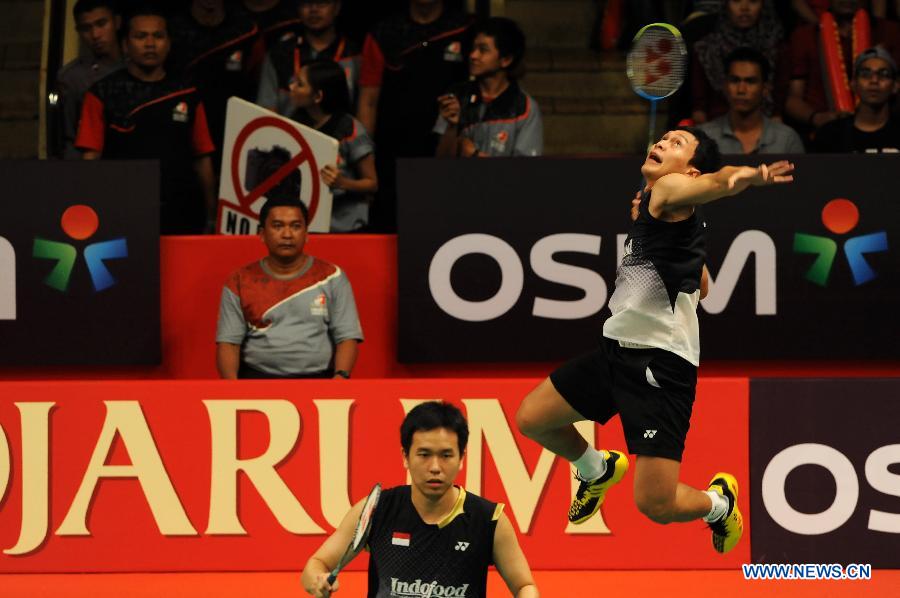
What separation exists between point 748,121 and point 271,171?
2642 mm

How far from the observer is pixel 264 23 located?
362 inches

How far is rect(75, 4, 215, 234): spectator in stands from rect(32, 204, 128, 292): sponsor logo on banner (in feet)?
1.58

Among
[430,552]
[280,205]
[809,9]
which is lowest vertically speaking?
[430,552]

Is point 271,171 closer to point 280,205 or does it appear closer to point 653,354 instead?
point 280,205

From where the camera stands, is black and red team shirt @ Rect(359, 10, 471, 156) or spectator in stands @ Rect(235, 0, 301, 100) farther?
spectator in stands @ Rect(235, 0, 301, 100)

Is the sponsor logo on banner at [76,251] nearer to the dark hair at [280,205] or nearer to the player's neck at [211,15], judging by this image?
the dark hair at [280,205]

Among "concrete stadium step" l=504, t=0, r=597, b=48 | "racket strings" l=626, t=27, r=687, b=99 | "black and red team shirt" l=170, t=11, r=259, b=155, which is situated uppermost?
"concrete stadium step" l=504, t=0, r=597, b=48

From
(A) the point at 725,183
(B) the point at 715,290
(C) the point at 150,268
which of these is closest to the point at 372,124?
(C) the point at 150,268

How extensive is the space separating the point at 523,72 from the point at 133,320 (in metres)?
2.71

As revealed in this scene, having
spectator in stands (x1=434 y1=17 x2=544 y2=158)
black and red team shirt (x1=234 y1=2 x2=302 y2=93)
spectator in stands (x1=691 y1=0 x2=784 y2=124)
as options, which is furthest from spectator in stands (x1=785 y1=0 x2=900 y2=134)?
black and red team shirt (x1=234 y1=2 x2=302 y2=93)

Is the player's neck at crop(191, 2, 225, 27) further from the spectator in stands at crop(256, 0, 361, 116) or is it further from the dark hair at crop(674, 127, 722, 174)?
the dark hair at crop(674, 127, 722, 174)

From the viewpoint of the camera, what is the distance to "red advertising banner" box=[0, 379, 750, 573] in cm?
702

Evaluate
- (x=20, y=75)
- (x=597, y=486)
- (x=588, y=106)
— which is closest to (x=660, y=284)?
(x=597, y=486)

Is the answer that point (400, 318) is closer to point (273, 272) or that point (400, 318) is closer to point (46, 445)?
point (273, 272)
